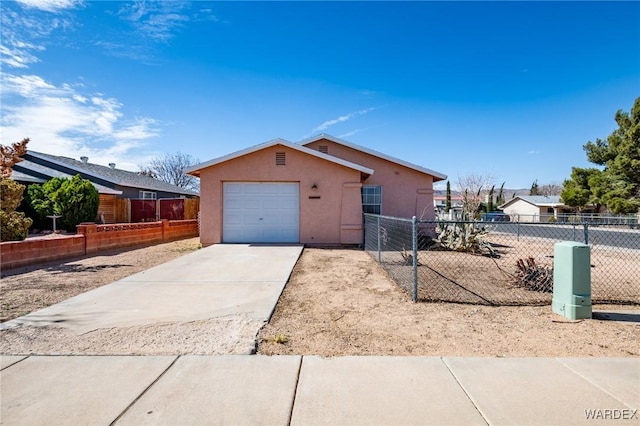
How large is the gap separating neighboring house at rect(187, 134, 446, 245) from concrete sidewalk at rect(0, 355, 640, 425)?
8.92 m

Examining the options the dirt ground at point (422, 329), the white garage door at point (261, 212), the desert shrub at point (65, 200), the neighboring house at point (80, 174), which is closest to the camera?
the dirt ground at point (422, 329)

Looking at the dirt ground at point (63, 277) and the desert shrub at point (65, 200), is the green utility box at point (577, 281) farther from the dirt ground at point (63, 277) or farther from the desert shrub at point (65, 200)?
the desert shrub at point (65, 200)

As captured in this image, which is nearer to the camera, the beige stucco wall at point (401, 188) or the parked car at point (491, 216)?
the beige stucco wall at point (401, 188)

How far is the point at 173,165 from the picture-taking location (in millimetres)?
47062

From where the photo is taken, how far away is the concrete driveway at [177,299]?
445 centimetres

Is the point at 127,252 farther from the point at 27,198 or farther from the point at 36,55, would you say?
the point at 27,198

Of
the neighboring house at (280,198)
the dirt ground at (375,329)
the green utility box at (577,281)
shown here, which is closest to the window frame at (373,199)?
the neighboring house at (280,198)

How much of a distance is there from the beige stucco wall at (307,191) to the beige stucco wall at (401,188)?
278 centimetres

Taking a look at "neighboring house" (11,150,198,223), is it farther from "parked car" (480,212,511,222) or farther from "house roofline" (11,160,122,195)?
"parked car" (480,212,511,222)

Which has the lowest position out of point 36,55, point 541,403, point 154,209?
Answer: point 541,403

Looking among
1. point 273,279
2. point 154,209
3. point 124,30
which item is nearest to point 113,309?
point 273,279

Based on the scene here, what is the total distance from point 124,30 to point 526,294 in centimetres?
1173
